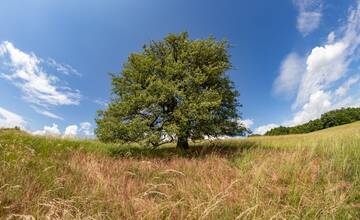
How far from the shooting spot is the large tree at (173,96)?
51.3 feet

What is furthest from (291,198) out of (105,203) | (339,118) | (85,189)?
(339,118)

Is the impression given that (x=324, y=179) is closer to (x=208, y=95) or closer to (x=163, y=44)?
(x=208, y=95)

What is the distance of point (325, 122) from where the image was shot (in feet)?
214

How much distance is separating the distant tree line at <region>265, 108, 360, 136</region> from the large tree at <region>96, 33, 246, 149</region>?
5035 centimetres

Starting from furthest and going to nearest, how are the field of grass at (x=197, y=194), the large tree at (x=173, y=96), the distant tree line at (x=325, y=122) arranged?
the distant tree line at (x=325, y=122) < the large tree at (x=173, y=96) < the field of grass at (x=197, y=194)

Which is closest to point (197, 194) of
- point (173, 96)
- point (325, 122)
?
point (173, 96)

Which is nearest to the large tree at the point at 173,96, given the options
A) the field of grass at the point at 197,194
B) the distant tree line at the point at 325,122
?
the field of grass at the point at 197,194

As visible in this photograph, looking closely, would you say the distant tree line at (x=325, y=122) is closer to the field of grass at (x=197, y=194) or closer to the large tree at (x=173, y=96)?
the large tree at (x=173, y=96)

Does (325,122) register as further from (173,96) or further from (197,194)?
(197,194)

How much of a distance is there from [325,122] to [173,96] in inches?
2347

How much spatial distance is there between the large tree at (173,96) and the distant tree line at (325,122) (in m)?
50.3

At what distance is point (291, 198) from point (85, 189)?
4151 mm

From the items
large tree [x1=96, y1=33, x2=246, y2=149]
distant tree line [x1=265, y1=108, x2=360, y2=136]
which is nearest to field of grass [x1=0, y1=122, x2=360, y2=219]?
large tree [x1=96, y1=33, x2=246, y2=149]

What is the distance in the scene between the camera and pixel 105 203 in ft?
17.5
